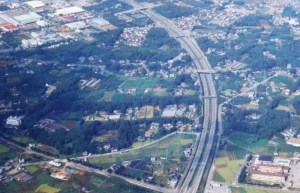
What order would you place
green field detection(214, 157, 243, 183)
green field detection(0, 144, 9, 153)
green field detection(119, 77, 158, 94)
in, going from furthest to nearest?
green field detection(119, 77, 158, 94), green field detection(0, 144, 9, 153), green field detection(214, 157, 243, 183)

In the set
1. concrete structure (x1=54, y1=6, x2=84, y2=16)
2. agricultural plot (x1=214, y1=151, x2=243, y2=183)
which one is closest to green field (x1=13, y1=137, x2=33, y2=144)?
agricultural plot (x1=214, y1=151, x2=243, y2=183)

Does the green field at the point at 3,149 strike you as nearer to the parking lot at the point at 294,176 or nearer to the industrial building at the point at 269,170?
the industrial building at the point at 269,170

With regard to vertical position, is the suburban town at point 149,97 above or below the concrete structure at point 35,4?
below

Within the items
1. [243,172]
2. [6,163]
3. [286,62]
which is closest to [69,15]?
[286,62]

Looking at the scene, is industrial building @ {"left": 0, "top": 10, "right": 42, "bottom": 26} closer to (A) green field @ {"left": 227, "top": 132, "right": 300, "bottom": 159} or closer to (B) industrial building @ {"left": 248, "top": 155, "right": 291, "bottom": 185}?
(A) green field @ {"left": 227, "top": 132, "right": 300, "bottom": 159}

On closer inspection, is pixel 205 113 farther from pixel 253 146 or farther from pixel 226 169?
pixel 226 169

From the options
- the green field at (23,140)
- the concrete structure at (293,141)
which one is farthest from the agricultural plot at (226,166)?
the green field at (23,140)
